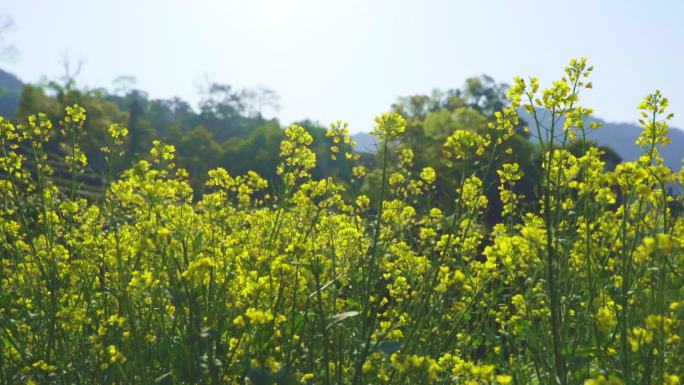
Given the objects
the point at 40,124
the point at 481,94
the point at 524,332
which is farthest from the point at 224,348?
the point at 481,94

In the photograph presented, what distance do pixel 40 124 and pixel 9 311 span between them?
130 cm

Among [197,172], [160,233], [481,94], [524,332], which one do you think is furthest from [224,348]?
[481,94]

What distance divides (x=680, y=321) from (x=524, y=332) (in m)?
1.19

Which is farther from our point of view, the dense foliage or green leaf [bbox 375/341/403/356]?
the dense foliage

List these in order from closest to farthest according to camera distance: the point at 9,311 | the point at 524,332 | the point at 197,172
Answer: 1. the point at 524,332
2. the point at 9,311
3. the point at 197,172

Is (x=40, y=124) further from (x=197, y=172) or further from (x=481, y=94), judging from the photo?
(x=481, y=94)

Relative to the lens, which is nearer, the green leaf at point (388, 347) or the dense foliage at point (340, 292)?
the green leaf at point (388, 347)

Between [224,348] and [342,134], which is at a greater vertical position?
[342,134]

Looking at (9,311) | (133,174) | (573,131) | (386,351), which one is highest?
(573,131)

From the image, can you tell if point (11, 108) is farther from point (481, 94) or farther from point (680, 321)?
point (680, 321)

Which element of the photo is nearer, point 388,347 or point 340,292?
point 388,347

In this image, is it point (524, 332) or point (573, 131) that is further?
point (573, 131)

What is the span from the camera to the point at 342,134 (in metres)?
4.07

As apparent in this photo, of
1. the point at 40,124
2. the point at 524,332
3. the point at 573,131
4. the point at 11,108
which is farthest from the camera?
the point at 11,108
